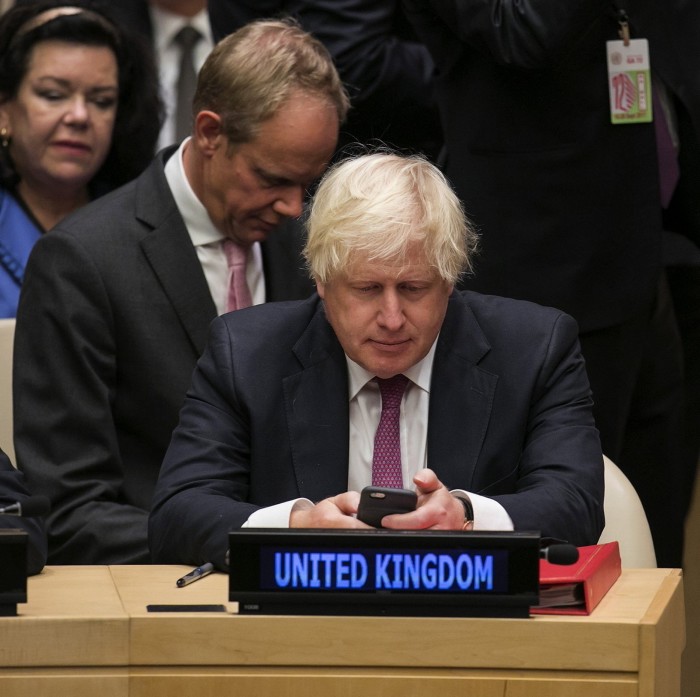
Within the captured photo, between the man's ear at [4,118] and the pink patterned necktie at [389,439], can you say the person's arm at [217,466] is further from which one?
the man's ear at [4,118]

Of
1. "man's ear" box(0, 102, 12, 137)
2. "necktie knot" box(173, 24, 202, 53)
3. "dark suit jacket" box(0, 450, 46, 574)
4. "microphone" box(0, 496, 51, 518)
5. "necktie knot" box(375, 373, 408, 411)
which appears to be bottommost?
"dark suit jacket" box(0, 450, 46, 574)

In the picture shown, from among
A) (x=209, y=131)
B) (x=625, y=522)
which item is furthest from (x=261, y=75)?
(x=625, y=522)

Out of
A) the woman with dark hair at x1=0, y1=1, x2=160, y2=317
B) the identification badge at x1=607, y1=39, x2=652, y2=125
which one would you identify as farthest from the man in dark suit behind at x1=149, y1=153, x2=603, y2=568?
the woman with dark hair at x1=0, y1=1, x2=160, y2=317

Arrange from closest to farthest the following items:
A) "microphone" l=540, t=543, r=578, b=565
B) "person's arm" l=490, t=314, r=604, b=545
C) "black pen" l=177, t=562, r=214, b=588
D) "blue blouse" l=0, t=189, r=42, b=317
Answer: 1. "microphone" l=540, t=543, r=578, b=565
2. "black pen" l=177, t=562, r=214, b=588
3. "person's arm" l=490, t=314, r=604, b=545
4. "blue blouse" l=0, t=189, r=42, b=317

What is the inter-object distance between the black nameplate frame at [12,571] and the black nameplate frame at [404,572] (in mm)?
290

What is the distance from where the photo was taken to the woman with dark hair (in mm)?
4312

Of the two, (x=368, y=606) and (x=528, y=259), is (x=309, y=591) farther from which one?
(x=528, y=259)

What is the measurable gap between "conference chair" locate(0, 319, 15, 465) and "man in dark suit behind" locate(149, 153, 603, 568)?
645 mm

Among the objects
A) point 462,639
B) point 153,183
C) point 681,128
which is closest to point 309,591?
point 462,639

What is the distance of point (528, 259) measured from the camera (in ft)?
12.7

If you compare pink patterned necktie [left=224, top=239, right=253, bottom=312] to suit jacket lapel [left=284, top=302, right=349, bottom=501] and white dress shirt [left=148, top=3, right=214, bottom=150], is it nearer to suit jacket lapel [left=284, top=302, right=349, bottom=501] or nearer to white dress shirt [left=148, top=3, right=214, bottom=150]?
suit jacket lapel [left=284, top=302, right=349, bottom=501]

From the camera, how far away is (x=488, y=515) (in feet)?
8.95

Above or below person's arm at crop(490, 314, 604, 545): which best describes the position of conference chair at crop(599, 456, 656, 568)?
below

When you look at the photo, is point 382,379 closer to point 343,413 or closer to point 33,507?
point 343,413
